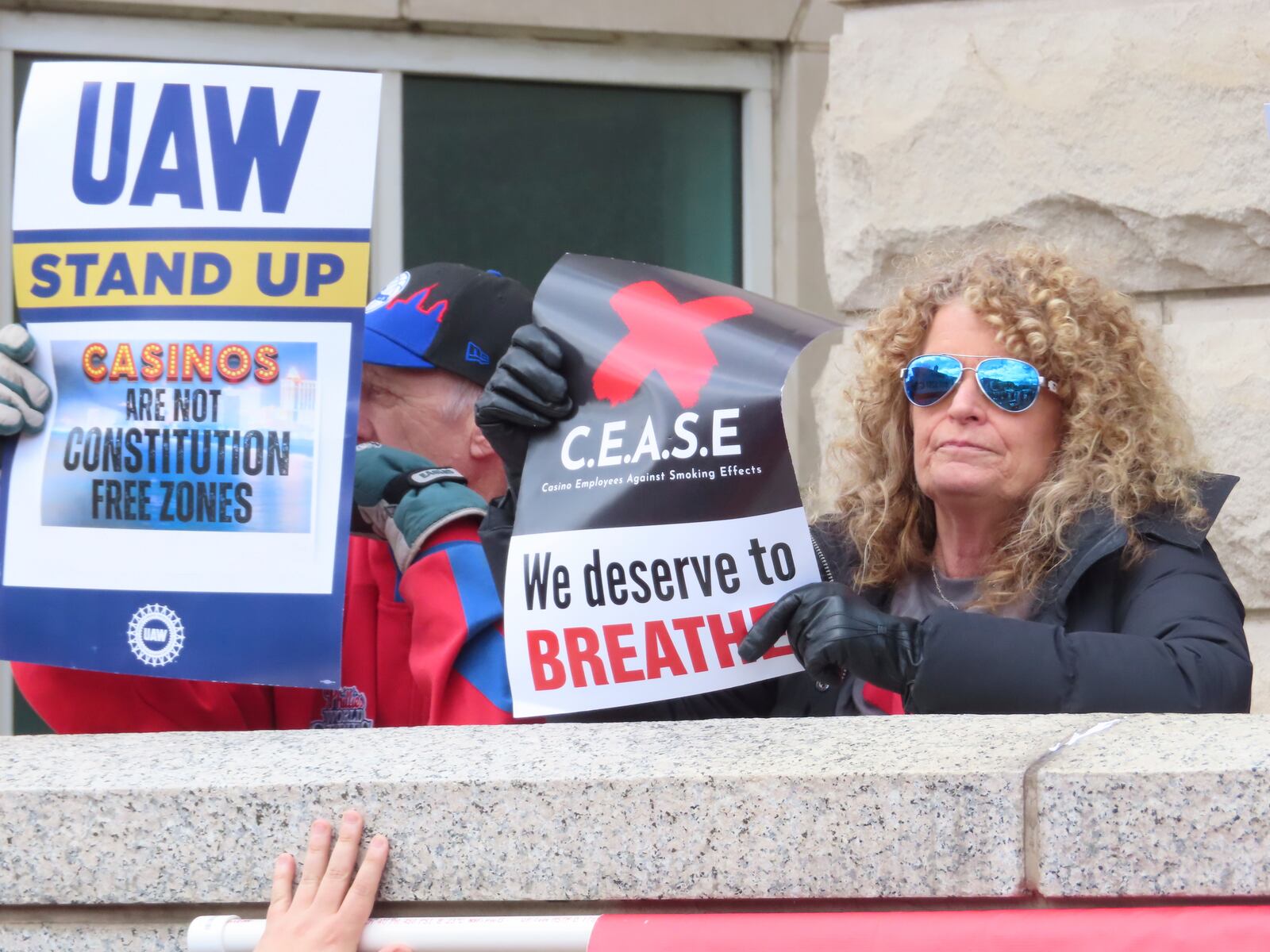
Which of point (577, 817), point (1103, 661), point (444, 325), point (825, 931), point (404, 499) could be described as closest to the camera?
point (825, 931)

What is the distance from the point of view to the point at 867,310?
3.71 metres

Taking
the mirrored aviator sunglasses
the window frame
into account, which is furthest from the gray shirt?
the window frame

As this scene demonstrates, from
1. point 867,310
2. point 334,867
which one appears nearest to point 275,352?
point 334,867

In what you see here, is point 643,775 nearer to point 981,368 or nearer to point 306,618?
point 306,618

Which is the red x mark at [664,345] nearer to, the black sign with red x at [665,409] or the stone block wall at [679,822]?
the black sign with red x at [665,409]

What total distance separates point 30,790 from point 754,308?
1.18 metres

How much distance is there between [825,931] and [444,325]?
1.59 metres

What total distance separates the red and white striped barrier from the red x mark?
90 centimetres

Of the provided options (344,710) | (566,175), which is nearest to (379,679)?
(344,710)

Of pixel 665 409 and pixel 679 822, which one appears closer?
pixel 679 822

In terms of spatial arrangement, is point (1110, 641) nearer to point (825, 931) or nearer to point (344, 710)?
point (825, 931)

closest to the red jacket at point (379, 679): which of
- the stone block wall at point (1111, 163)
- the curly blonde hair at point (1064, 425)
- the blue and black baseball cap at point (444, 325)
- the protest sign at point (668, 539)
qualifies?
the protest sign at point (668, 539)

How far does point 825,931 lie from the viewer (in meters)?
1.55

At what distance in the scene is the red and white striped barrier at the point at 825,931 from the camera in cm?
148
